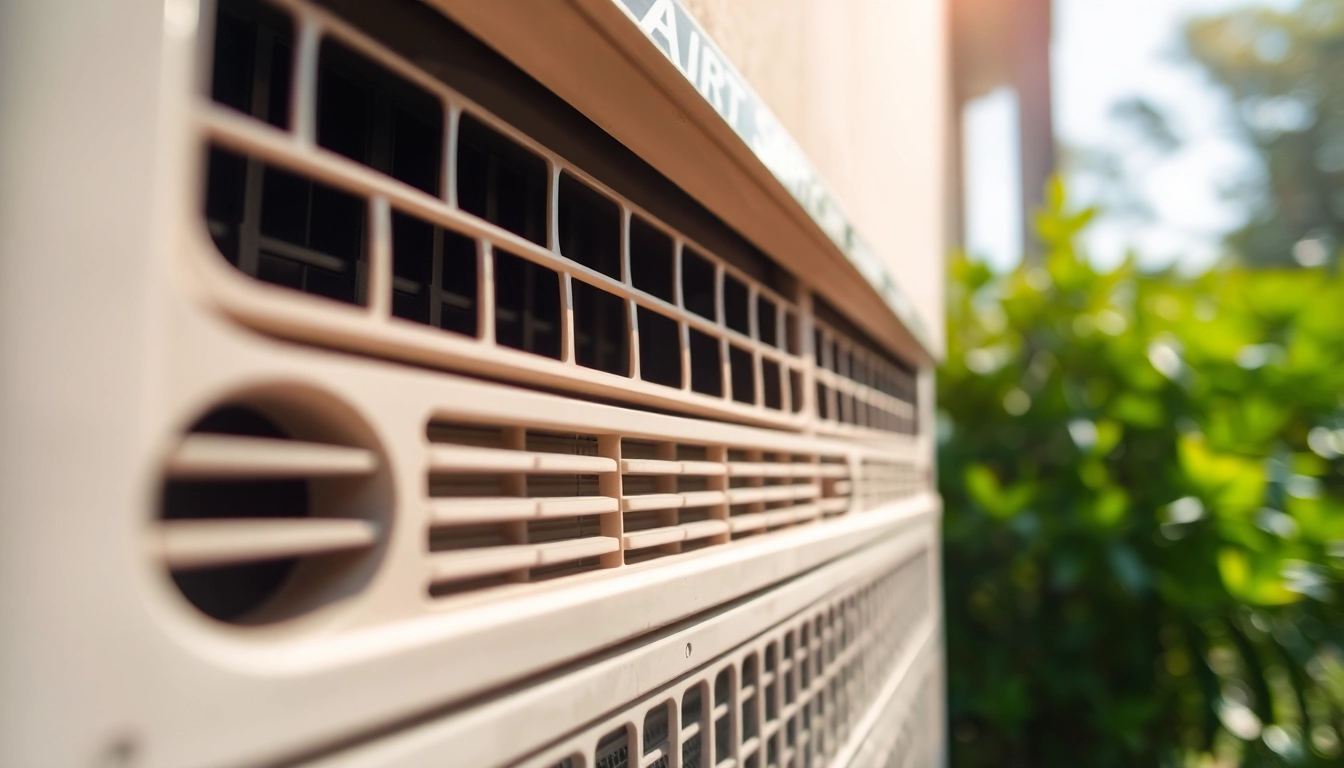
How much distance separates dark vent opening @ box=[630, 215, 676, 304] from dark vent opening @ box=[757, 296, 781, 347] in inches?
3.5

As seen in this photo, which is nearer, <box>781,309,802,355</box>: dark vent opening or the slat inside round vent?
the slat inside round vent

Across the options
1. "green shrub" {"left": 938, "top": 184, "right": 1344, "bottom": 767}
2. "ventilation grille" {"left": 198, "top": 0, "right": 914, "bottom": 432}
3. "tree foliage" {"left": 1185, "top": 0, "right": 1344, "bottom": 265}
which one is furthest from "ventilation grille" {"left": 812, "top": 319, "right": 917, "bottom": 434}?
"tree foliage" {"left": 1185, "top": 0, "right": 1344, "bottom": 265}

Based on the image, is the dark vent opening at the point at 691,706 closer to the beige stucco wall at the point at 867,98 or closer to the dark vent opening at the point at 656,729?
the dark vent opening at the point at 656,729

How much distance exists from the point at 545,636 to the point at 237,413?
0.13m

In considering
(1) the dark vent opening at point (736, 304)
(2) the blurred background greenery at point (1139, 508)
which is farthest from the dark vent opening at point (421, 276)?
(2) the blurred background greenery at point (1139, 508)

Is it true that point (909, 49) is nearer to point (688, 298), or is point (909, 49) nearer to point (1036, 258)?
point (688, 298)

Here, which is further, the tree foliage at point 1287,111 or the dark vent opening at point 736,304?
the tree foliage at point 1287,111

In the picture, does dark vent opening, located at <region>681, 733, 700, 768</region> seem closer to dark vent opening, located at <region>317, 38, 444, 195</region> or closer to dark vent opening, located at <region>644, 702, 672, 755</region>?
dark vent opening, located at <region>644, 702, 672, 755</region>

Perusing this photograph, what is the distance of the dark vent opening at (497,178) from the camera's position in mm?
363

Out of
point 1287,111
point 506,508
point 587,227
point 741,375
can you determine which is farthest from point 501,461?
point 1287,111

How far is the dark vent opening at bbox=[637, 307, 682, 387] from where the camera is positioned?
49 centimetres

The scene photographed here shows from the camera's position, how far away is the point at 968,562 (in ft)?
5.00

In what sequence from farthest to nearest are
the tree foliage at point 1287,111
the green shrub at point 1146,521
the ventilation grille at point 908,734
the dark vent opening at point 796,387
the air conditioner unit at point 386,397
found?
1. the tree foliage at point 1287,111
2. the green shrub at point 1146,521
3. the ventilation grille at point 908,734
4. the dark vent opening at point 796,387
5. the air conditioner unit at point 386,397

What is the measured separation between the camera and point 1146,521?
1.39 meters
